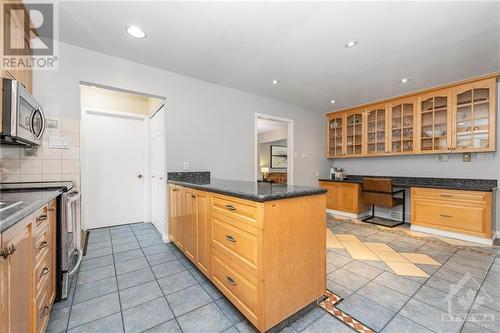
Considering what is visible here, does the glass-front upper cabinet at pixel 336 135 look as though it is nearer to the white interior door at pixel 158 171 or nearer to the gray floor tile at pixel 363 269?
the gray floor tile at pixel 363 269

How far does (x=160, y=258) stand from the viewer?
7.98 feet

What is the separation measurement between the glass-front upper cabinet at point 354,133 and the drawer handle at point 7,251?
15.9 ft

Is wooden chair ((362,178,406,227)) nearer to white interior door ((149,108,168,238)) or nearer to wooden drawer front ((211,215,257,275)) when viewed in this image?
wooden drawer front ((211,215,257,275))

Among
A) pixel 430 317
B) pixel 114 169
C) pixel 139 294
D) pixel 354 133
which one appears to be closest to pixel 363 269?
pixel 430 317

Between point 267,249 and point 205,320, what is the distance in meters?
0.73

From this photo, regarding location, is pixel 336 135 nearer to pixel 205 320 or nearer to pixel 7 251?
pixel 205 320

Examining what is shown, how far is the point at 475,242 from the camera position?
289 cm

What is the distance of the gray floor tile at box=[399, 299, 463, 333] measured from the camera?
1.39 meters

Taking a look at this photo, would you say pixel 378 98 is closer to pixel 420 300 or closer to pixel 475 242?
pixel 475 242

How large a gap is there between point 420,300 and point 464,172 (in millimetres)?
2889

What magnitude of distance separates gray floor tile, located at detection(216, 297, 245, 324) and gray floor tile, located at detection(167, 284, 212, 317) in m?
0.10

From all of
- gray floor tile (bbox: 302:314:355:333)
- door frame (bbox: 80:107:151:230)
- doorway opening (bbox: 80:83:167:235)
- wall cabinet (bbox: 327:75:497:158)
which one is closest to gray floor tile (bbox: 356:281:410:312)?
gray floor tile (bbox: 302:314:355:333)

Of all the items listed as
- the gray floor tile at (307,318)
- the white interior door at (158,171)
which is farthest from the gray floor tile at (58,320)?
the gray floor tile at (307,318)

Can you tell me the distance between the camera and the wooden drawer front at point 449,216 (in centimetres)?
287
